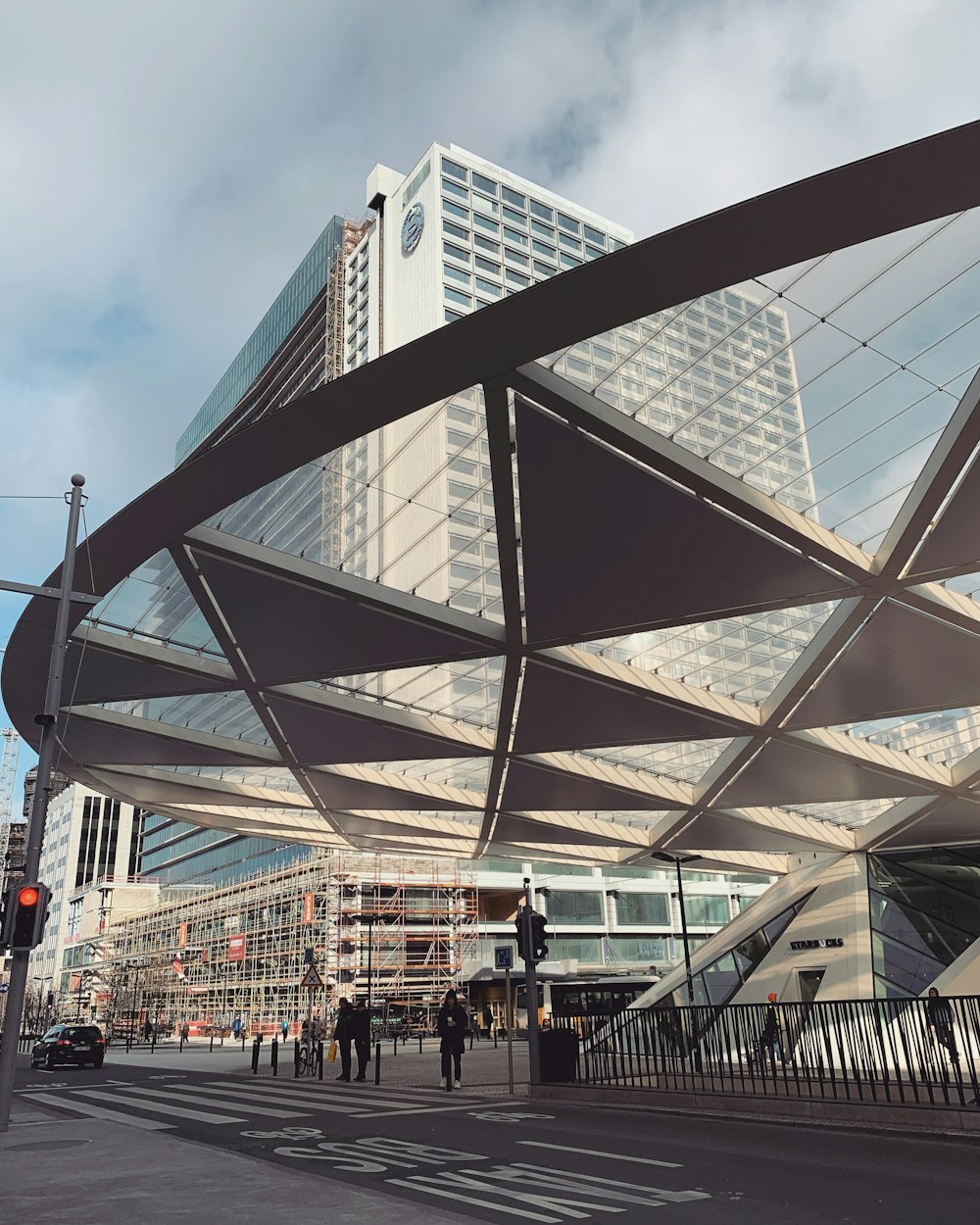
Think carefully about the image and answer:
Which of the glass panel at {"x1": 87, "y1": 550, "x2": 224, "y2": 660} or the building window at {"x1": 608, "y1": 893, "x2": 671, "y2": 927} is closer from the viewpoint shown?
the glass panel at {"x1": 87, "y1": 550, "x2": 224, "y2": 660}

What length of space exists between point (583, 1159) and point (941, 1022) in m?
5.71

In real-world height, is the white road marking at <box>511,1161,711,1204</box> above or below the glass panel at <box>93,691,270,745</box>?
below

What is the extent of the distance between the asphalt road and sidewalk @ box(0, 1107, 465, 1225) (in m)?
0.63

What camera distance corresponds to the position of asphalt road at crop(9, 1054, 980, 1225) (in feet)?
24.9

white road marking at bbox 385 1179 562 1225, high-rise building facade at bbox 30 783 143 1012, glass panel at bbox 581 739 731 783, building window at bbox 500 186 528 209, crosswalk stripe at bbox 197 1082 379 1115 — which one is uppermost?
building window at bbox 500 186 528 209

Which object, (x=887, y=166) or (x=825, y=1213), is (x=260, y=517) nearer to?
(x=887, y=166)

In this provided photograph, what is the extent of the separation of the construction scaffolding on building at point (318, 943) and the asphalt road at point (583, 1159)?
31.5 metres

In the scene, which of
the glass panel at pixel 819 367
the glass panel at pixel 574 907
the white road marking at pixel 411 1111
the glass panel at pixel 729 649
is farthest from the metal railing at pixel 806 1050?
the glass panel at pixel 574 907

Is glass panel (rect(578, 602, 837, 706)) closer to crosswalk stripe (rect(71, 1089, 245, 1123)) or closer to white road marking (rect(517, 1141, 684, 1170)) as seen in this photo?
white road marking (rect(517, 1141, 684, 1170))

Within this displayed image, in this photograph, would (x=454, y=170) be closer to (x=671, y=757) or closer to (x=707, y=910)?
(x=707, y=910)

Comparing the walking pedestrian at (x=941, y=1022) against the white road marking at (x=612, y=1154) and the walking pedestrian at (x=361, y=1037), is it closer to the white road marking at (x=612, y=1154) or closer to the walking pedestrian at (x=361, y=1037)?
the white road marking at (x=612, y=1154)

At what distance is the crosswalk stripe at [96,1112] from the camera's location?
45.4ft

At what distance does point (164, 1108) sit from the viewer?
1667 centimetres

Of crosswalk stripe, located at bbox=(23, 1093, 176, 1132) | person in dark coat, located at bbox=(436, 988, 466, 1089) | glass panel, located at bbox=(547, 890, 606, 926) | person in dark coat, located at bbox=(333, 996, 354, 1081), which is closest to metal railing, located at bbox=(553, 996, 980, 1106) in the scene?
person in dark coat, located at bbox=(436, 988, 466, 1089)
